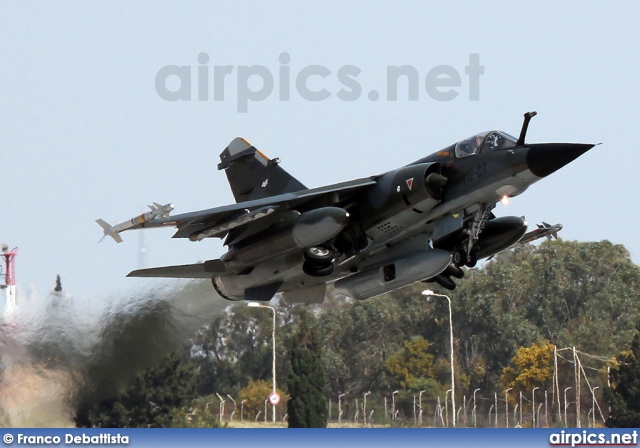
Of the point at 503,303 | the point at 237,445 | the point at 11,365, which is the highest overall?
the point at 503,303

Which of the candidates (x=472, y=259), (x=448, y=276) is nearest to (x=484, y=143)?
(x=472, y=259)

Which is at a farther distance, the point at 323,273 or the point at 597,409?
the point at 597,409

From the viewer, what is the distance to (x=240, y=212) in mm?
20844

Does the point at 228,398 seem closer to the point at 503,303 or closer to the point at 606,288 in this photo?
the point at 503,303

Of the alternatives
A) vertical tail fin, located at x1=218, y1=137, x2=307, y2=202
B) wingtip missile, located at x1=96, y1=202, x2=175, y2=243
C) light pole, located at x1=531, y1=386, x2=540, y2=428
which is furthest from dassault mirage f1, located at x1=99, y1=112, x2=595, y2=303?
light pole, located at x1=531, y1=386, x2=540, y2=428

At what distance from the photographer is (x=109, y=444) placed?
25672 millimetres

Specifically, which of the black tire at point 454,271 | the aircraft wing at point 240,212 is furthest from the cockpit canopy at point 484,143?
the black tire at point 454,271

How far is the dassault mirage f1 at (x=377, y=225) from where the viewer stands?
2002cm

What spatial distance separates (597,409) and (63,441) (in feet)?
76.5

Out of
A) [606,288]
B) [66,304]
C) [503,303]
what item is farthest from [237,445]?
[606,288]

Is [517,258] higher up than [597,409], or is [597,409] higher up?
[517,258]

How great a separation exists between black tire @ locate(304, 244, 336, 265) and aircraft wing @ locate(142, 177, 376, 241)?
0.97 metres

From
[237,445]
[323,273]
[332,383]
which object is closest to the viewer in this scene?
[323,273]

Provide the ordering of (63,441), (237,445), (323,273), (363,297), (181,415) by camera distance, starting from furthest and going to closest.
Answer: (181,415) < (237,445) < (63,441) < (363,297) < (323,273)
